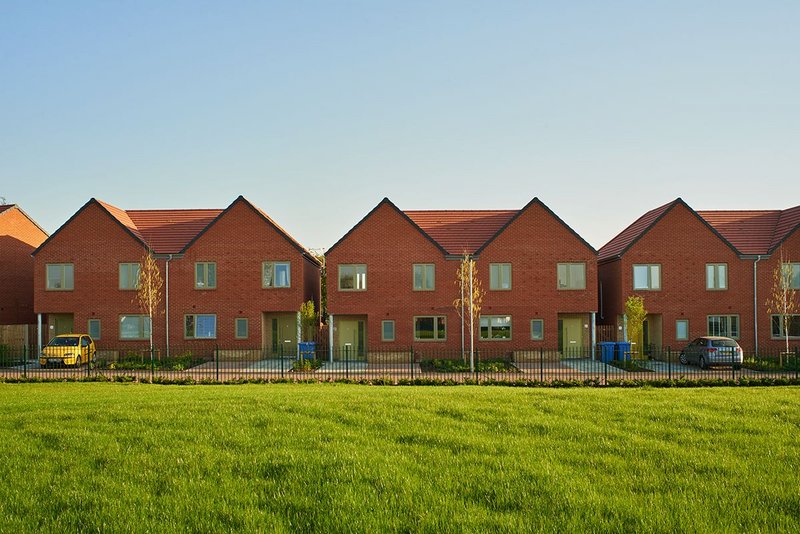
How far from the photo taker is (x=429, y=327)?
34.1 metres

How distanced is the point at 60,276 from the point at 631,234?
3086 cm

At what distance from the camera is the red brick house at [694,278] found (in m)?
34.7

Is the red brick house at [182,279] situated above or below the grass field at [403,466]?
above

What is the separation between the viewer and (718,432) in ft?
36.4

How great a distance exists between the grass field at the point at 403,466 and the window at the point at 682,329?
2175 cm

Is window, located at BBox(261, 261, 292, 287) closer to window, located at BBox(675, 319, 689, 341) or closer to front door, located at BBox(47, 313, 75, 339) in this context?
front door, located at BBox(47, 313, 75, 339)

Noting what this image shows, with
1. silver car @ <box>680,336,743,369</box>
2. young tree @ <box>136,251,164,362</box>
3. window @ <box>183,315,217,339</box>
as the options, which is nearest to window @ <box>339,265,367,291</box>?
window @ <box>183,315,217,339</box>

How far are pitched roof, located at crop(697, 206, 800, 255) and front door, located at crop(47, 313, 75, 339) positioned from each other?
117ft

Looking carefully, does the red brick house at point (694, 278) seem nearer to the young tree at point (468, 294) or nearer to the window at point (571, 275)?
the window at point (571, 275)

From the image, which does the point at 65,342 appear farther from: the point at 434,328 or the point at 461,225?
the point at 461,225

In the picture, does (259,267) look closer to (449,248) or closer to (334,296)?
(334,296)

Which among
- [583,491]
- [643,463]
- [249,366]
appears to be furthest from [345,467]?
[249,366]

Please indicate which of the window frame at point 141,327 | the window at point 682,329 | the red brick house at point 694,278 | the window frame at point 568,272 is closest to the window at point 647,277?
the red brick house at point 694,278

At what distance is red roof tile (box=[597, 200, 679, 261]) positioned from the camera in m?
35.1
